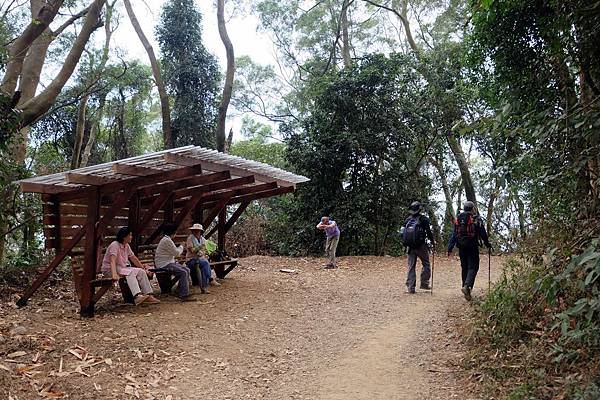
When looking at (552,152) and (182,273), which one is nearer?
(552,152)

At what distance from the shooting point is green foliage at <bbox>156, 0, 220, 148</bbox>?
71.8ft

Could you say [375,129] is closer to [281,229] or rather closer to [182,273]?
[281,229]

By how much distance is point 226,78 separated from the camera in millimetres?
20062

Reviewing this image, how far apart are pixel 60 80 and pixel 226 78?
1110 centimetres

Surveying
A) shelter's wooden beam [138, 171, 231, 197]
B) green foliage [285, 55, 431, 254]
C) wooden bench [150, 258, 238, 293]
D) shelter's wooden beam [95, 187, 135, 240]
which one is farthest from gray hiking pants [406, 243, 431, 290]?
green foliage [285, 55, 431, 254]

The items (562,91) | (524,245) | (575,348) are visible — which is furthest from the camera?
(524,245)

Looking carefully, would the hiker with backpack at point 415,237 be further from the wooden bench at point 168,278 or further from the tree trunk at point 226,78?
the tree trunk at point 226,78

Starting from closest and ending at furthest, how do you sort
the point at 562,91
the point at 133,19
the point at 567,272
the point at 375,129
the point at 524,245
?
the point at 567,272, the point at 562,91, the point at 524,245, the point at 375,129, the point at 133,19

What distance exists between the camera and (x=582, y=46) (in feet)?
16.7

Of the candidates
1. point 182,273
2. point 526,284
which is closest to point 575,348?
point 526,284

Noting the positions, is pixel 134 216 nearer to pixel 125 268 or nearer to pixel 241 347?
pixel 125 268

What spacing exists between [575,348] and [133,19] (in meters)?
19.9

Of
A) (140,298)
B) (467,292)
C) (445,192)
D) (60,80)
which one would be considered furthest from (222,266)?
(445,192)

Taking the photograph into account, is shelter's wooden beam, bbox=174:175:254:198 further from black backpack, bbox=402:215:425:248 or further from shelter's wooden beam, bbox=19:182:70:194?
black backpack, bbox=402:215:425:248
